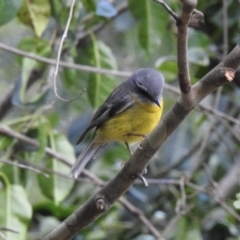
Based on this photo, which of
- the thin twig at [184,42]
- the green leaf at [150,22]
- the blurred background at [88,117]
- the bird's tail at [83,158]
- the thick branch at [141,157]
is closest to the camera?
the thin twig at [184,42]

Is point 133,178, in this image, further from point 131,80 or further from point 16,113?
point 16,113

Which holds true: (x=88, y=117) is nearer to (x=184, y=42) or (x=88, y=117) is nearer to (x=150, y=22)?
(x=150, y=22)

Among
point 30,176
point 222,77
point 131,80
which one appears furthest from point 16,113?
point 222,77

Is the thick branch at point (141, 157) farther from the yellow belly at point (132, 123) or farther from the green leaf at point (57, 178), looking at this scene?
the green leaf at point (57, 178)

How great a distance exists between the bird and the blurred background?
0.08 meters

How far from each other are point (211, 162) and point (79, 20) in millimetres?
1077

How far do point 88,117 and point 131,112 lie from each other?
77 centimetres

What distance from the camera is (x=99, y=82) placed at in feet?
8.14

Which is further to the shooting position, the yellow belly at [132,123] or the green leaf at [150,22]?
the green leaf at [150,22]

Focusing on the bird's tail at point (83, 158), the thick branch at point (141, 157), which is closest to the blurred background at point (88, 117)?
the bird's tail at point (83, 158)

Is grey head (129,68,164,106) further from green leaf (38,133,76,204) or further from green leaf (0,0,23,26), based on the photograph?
green leaf (0,0,23,26)

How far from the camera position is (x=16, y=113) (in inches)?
120

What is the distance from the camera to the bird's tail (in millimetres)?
2039

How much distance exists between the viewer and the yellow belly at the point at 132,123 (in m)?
2.17
